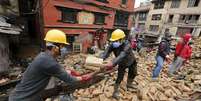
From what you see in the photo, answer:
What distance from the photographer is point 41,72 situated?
238cm

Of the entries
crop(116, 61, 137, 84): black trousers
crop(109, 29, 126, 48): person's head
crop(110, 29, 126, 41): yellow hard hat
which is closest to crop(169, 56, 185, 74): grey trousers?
crop(116, 61, 137, 84): black trousers

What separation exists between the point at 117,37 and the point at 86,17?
41.8ft

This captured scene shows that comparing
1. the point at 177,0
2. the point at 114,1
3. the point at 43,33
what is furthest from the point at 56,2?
the point at 177,0

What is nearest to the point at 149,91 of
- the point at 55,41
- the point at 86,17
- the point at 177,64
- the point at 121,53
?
the point at 121,53

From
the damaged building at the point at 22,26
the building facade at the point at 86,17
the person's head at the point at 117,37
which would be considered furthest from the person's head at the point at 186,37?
the damaged building at the point at 22,26

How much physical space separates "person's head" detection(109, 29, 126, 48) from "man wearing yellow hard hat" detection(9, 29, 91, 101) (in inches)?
81.0

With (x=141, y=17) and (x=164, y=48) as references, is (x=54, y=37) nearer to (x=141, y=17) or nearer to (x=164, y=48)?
(x=164, y=48)

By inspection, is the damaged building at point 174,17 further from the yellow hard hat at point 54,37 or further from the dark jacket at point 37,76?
the dark jacket at point 37,76

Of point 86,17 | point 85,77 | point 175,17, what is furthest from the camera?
point 175,17

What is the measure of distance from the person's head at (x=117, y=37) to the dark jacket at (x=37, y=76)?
2.23 metres

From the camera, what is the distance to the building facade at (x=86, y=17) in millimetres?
13547

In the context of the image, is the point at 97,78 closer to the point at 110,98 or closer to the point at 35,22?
the point at 110,98

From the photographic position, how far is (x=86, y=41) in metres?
17.0

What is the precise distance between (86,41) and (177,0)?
73.6 ft
